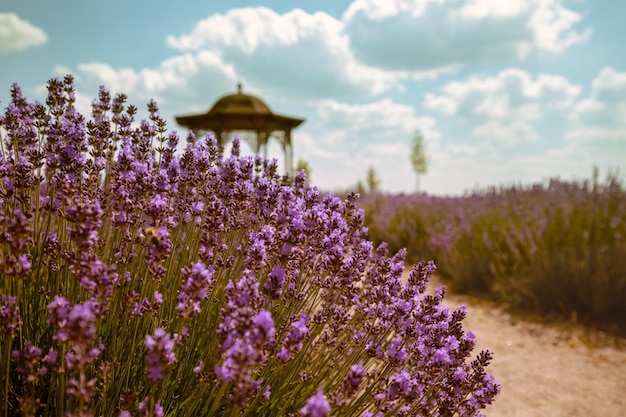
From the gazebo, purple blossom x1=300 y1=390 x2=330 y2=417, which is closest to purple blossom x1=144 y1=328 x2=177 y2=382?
purple blossom x1=300 y1=390 x2=330 y2=417

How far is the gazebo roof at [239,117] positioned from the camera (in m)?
18.6

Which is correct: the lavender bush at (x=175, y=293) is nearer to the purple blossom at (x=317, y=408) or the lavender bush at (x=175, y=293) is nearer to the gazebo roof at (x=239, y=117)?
the purple blossom at (x=317, y=408)

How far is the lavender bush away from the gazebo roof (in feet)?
53.0

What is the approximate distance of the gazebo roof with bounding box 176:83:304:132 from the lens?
18.6 metres

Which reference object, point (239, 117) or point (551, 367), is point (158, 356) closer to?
point (551, 367)

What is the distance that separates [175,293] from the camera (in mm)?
2289

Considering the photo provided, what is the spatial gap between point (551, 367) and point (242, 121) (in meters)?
15.7

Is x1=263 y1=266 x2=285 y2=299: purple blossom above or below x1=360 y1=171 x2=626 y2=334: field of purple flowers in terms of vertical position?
above

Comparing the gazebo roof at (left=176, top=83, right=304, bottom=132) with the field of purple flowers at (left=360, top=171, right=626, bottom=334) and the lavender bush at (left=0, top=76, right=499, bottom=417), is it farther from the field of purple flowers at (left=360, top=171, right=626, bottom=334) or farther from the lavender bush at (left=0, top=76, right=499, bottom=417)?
the lavender bush at (left=0, top=76, right=499, bottom=417)

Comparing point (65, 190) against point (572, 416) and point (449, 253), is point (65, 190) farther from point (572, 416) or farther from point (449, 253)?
point (449, 253)

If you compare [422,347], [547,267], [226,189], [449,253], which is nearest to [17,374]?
[226,189]

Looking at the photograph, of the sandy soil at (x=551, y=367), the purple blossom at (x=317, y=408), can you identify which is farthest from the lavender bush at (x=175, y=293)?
the sandy soil at (x=551, y=367)

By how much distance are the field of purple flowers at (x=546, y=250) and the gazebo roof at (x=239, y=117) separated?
9991 millimetres

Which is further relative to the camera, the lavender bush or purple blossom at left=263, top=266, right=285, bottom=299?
purple blossom at left=263, top=266, right=285, bottom=299
